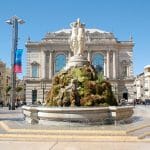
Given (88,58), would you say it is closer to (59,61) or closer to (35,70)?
(59,61)

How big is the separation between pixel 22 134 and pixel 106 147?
4196 mm

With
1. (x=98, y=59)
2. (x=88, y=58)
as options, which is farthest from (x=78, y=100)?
(x=98, y=59)

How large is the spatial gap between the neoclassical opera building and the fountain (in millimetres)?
58561

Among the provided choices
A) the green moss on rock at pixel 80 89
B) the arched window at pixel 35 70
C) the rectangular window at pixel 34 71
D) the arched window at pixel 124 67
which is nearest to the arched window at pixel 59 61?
the arched window at pixel 35 70

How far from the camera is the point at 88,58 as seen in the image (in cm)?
8438

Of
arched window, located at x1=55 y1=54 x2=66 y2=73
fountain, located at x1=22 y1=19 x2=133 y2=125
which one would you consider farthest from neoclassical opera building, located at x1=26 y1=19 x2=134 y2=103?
fountain, located at x1=22 y1=19 x2=133 y2=125

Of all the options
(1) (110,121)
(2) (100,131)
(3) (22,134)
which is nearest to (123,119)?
(1) (110,121)

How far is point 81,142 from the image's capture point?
1359 cm

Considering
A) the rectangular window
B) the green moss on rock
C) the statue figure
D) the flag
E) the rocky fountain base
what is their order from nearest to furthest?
the rocky fountain base → the green moss on rock → the statue figure → the flag → the rectangular window

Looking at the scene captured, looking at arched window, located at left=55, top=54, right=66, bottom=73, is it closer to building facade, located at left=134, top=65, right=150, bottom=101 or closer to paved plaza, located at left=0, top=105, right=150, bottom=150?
Answer: building facade, located at left=134, top=65, right=150, bottom=101

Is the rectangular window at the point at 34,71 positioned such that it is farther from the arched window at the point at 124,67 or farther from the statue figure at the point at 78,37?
the statue figure at the point at 78,37

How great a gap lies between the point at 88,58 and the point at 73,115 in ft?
215

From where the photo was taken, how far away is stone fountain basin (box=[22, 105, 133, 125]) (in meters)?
19.1

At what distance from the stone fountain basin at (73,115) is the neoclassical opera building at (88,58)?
208 feet
